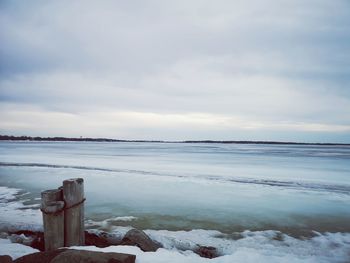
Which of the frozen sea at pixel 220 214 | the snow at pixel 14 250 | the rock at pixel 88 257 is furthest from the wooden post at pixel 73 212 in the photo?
the frozen sea at pixel 220 214

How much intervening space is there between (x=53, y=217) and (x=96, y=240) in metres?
1.36

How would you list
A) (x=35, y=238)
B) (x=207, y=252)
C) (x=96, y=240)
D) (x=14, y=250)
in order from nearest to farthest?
A: (x=14, y=250) < (x=207, y=252) < (x=35, y=238) < (x=96, y=240)

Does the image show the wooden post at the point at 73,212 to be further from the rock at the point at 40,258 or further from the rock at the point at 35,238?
the rock at the point at 35,238

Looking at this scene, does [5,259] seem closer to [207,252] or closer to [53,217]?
[53,217]

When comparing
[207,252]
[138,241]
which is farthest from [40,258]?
[207,252]

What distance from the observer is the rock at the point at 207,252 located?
4.65 m

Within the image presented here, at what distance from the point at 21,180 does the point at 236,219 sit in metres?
8.76

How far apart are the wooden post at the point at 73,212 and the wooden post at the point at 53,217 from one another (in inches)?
2.6

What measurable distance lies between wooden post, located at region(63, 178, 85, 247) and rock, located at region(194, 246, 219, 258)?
6.20 feet

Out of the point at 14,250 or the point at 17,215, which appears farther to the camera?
the point at 17,215

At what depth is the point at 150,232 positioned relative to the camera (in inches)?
221

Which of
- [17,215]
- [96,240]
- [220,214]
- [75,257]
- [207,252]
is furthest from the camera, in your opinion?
[220,214]

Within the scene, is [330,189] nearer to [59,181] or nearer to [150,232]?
[150,232]

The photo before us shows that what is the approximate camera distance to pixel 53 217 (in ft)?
13.0
